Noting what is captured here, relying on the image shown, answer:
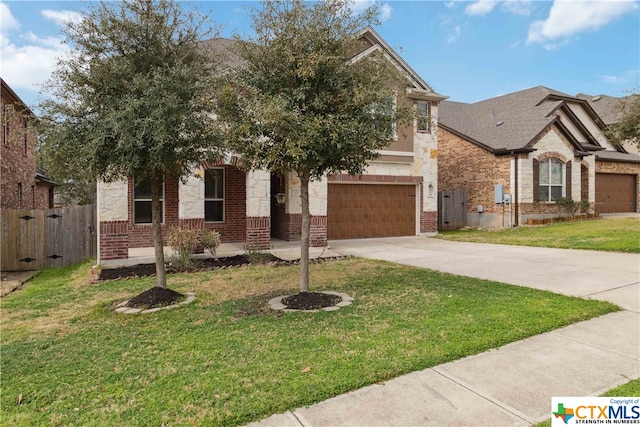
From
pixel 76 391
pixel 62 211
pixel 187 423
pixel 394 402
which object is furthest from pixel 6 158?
pixel 394 402

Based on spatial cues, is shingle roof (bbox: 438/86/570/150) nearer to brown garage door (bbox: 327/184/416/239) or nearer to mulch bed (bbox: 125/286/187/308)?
brown garage door (bbox: 327/184/416/239)

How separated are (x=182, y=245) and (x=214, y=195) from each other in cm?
410

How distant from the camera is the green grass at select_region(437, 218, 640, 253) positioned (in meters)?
11.7

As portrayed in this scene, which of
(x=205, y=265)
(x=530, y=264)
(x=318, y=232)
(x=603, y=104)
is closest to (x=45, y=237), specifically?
(x=205, y=265)

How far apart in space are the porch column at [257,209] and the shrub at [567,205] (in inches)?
584

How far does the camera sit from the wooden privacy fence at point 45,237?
10570 mm

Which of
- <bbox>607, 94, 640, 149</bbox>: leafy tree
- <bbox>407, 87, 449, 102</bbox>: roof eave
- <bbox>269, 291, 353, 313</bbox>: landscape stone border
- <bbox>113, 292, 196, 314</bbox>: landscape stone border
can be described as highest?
<bbox>407, 87, 449, 102</bbox>: roof eave

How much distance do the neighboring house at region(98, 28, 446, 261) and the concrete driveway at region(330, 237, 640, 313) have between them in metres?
1.48

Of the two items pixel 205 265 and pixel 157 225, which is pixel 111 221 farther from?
pixel 157 225

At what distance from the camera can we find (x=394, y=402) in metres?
3.22

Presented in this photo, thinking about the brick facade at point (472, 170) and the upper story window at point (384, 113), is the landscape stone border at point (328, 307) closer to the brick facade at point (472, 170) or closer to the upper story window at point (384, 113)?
the upper story window at point (384, 113)

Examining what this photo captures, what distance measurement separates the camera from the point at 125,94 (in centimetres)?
572

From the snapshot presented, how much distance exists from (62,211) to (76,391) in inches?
368

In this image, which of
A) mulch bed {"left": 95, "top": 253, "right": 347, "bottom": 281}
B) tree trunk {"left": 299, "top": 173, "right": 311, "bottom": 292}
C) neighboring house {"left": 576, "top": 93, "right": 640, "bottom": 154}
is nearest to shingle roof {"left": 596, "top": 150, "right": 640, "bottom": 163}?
neighboring house {"left": 576, "top": 93, "right": 640, "bottom": 154}
